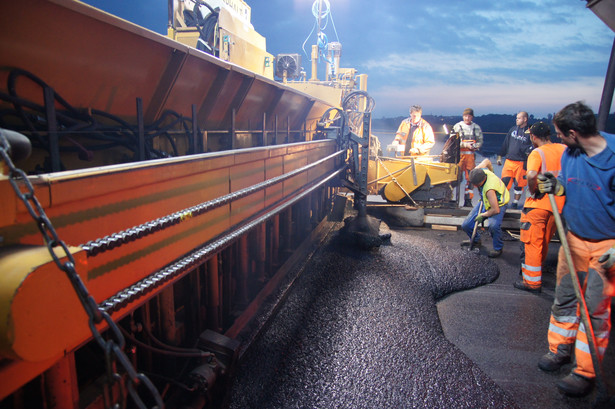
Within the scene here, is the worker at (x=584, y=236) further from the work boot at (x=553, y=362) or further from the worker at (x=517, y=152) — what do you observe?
the worker at (x=517, y=152)

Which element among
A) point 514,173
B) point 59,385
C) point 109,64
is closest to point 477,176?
point 514,173

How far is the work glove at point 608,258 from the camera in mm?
2350

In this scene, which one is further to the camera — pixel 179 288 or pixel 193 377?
pixel 179 288

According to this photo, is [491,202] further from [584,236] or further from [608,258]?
[608,258]

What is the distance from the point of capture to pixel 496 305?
3793 mm

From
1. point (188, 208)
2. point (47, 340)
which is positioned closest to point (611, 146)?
point (188, 208)

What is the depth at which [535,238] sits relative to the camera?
3930 millimetres

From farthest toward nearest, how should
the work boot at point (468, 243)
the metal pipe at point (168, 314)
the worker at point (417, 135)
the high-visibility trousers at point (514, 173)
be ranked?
the worker at point (417, 135)
the high-visibility trousers at point (514, 173)
the work boot at point (468, 243)
the metal pipe at point (168, 314)

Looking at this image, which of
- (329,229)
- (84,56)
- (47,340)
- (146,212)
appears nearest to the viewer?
(47,340)

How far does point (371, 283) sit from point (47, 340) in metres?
3.07

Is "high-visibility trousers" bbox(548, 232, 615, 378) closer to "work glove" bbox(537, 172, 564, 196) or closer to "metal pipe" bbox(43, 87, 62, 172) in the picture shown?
"work glove" bbox(537, 172, 564, 196)

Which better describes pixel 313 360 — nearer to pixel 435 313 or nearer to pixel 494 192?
pixel 435 313

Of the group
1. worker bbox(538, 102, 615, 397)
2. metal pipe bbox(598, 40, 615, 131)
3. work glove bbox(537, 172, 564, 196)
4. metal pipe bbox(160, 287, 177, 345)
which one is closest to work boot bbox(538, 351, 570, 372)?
worker bbox(538, 102, 615, 397)

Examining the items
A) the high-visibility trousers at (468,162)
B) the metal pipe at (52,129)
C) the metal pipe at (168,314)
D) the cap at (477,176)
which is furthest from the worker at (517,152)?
the metal pipe at (52,129)
